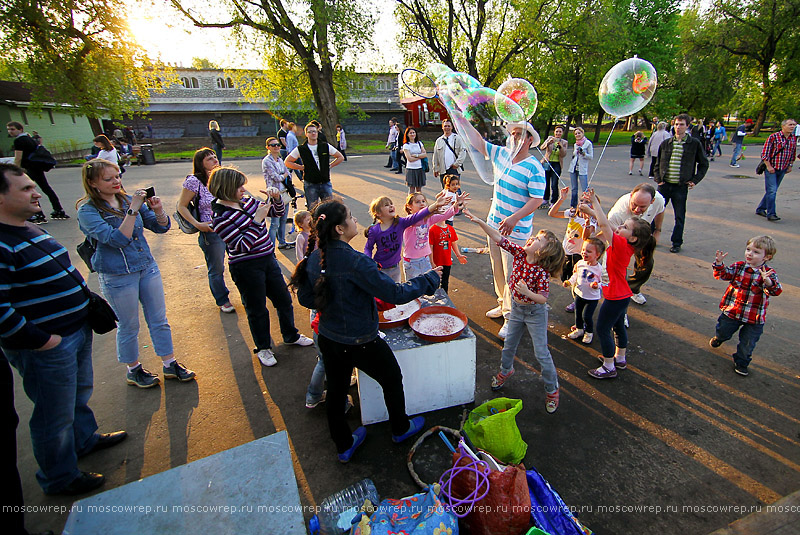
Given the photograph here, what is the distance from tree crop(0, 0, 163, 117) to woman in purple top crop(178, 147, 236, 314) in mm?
21631

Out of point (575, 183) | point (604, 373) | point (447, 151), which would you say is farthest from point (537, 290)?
point (575, 183)

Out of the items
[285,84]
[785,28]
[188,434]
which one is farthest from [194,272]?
[785,28]

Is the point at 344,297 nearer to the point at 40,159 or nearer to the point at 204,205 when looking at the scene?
the point at 204,205

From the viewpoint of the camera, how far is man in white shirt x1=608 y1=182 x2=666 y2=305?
394cm

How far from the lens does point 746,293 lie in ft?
11.2

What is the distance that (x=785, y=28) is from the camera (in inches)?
960

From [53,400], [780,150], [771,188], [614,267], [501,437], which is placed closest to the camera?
[53,400]

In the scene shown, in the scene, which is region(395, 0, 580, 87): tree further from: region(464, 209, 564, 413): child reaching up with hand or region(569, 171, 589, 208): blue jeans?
region(464, 209, 564, 413): child reaching up with hand

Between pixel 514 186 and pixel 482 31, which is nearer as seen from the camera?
pixel 514 186

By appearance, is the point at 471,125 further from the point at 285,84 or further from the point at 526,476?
the point at 285,84

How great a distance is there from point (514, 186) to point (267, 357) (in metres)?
3.02

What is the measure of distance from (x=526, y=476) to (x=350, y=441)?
1198 mm

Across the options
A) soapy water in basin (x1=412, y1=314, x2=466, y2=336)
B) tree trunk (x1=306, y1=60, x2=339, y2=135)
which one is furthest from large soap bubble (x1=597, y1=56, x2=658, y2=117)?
tree trunk (x1=306, y1=60, x2=339, y2=135)

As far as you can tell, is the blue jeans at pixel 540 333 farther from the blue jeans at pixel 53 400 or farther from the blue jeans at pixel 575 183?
the blue jeans at pixel 575 183
